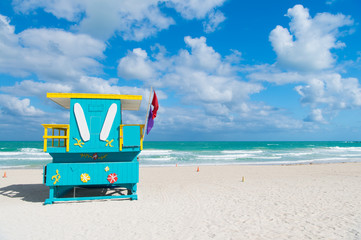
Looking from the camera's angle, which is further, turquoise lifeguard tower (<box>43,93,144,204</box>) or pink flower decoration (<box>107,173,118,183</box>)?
pink flower decoration (<box>107,173,118,183</box>)

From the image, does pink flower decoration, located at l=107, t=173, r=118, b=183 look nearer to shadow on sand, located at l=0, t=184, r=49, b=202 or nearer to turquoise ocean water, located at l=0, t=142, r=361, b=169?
shadow on sand, located at l=0, t=184, r=49, b=202

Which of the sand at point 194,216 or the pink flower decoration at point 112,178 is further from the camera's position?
the pink flower decoration at point 112,178

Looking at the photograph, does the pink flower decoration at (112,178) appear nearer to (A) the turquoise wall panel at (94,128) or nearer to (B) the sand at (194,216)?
(B) the sand at (194,216)

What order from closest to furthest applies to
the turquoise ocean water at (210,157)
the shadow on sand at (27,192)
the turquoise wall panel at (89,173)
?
the turquoise wall panel at (89,173) < the shadow on sand at (27,192) < the turquoise ocean water at (210,157)

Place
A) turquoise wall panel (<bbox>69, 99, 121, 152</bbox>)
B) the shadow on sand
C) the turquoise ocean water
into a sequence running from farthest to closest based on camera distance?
the turquoise ocean water, the shadow on sand, turquoise wall panel (<bbox>69, 99, 121, 152</bbox>)

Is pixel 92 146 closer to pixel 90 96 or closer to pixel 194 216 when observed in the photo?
pixel 90 96

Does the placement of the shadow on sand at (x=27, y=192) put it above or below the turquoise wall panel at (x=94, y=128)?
below

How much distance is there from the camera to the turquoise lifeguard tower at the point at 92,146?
8.95m

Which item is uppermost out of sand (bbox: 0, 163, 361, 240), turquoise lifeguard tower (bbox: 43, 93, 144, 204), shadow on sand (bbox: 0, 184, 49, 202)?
turquoise lifeguard tower (bbox: 43, 93, 144, 204)

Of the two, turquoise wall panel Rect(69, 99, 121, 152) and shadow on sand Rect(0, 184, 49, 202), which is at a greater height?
turquoise wall panel Rect(69, 99, 121, 152)

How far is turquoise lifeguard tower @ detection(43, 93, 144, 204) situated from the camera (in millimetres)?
8953

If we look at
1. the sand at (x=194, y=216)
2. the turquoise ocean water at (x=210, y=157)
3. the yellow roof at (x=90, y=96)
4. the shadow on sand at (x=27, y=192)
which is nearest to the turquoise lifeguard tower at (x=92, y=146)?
the yellow roof at (x=90, y=96)

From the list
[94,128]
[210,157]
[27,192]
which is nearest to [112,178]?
[94,128]

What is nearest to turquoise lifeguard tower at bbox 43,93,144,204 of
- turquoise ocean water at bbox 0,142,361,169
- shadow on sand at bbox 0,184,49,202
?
shadow on sand at bbox 0,184,49,202
